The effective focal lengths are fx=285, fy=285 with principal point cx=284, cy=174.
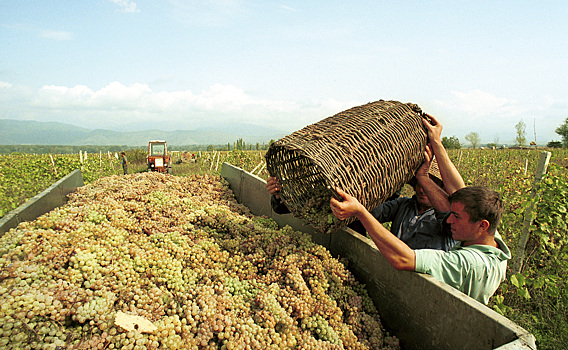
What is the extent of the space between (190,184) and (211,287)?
3.32 metres

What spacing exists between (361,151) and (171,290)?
1616 millimetres

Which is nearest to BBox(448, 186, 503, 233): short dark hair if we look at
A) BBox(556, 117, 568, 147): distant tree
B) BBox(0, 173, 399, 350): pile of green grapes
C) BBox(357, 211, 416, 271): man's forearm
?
BBox(357, 211, 416, 271): man's forearm

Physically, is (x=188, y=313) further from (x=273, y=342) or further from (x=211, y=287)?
(x=273, y=342)

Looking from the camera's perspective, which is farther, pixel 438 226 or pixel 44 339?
pixel 438 226

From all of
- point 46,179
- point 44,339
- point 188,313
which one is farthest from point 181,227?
point 46,179

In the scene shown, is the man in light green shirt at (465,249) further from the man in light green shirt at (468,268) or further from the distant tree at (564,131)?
the distant tree at (564,131)

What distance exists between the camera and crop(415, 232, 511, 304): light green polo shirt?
5.42 feet

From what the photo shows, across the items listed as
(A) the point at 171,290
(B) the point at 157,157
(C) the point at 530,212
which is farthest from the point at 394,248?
(B) the point at 157,157

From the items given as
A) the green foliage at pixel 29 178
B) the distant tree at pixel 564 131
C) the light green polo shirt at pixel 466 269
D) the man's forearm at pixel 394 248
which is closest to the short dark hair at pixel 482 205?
the light green polo shirt at pixel 466 269

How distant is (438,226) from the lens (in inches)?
92.0

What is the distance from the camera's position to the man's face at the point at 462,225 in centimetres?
174

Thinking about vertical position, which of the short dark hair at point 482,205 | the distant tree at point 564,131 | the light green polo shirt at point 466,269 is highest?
the distant tree at point 564,131

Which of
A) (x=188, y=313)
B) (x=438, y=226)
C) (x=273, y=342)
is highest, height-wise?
(x=438, y=226)

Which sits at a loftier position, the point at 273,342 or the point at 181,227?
the point at 181,227
